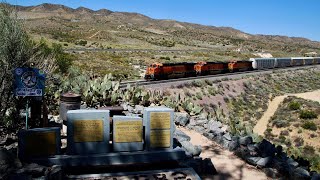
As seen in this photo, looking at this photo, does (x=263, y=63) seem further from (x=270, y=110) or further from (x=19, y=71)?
(x=19, y=71)

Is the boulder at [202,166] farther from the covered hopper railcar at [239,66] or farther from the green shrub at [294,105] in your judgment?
the covered hopper railcar at [239,66]

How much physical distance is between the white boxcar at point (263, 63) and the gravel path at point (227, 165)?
1902 inches

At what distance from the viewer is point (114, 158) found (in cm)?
1001

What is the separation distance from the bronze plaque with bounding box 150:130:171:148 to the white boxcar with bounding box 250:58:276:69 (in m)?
52.3

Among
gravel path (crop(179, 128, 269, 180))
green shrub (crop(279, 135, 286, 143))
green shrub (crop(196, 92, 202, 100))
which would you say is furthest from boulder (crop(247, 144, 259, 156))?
green shrub (crop(196, 92, 202, 100))

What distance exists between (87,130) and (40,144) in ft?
3.94

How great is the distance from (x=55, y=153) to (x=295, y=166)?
23.7 ft

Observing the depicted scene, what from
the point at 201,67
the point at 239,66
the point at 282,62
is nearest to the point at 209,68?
the point at 201,67

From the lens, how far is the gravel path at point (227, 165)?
11.2m

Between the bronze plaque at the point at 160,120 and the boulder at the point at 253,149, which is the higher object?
the bronze plaque at the point at 160,120

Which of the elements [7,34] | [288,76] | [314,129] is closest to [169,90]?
[314,129]

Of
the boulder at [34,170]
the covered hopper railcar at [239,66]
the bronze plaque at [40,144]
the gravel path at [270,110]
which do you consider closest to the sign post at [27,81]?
the bronze plaque at [40,144]

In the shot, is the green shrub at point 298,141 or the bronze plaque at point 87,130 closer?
the bronze plaque at point 87,130

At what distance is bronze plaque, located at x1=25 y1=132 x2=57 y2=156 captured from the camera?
9.43 metres
